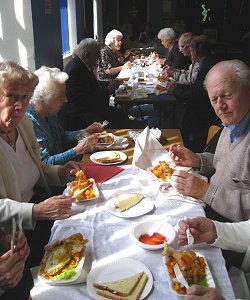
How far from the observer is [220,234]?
53.9 inches

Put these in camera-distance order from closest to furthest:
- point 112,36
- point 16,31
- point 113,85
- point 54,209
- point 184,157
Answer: point 54,209, point 184,157, point 16,31, point 113,85, point 112,36

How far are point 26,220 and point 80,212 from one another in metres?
0.27

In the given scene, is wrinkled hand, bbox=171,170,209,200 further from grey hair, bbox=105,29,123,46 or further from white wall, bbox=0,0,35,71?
grey hair, bbox=105,29,123,46

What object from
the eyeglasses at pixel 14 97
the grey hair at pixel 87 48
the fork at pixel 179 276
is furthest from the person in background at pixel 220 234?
the grey hair at pixel 87 48

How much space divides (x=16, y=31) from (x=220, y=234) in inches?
112

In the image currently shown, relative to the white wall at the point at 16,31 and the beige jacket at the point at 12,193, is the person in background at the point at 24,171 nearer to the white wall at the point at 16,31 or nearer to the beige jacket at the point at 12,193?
the beige jacket at the point at 12,193

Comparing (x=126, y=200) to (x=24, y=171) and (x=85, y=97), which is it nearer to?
(x=24, y=171)

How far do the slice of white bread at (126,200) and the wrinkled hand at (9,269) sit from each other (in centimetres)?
51

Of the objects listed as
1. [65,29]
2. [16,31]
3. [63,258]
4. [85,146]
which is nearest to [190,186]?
[63,258]

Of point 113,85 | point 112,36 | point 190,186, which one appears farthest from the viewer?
point 112,36

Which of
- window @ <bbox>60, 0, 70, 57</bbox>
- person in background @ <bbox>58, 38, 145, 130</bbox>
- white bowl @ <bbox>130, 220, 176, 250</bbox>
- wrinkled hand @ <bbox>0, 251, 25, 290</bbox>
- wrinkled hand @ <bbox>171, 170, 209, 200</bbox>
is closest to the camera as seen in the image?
wrinkled hand @ <bbox>0, 251, 25, 290</bbox>

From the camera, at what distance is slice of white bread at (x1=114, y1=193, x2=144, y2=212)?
162cm

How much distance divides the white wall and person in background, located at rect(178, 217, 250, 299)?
2.53 meters

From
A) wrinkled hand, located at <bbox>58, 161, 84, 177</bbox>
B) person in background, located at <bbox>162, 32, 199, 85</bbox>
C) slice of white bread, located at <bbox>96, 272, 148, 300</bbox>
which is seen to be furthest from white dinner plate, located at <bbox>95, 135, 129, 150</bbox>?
person in background, located at <bbox>162, 32, 199, 85</bbox>
